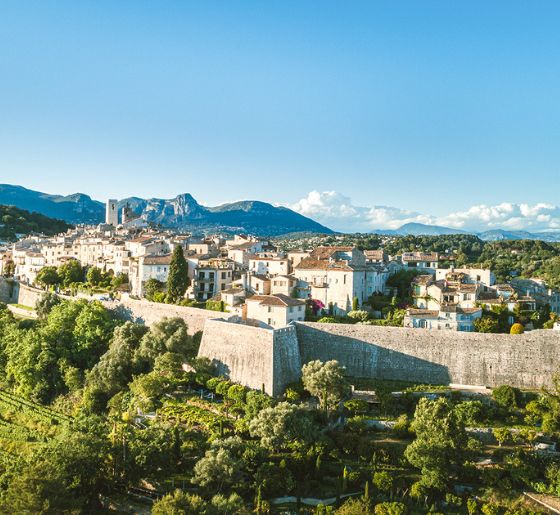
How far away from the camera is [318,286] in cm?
3931

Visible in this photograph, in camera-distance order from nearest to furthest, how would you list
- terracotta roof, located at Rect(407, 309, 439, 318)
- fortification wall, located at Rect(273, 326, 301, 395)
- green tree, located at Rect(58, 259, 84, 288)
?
fortification wall, located at Rect(273, 326, 301, 395), terracotta roof, located at Rect(407, 309, 439, 318), green tree, located at Rect(58, 259, 84, 288)

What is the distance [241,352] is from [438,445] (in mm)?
12002

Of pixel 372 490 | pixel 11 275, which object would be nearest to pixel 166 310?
pixel 372 490

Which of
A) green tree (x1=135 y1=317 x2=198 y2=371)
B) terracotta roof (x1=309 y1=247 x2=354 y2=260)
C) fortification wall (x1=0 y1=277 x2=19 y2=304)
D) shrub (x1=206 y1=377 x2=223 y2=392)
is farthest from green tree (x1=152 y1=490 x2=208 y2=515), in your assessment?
fortification wall (x1=0 y1=277 x2=19 y2=304)

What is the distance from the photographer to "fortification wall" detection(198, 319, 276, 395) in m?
28.3

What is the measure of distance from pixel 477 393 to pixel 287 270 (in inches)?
826

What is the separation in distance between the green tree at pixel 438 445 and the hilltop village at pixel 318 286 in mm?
9762

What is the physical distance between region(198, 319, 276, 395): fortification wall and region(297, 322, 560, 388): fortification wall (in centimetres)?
312

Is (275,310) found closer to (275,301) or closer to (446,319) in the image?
(275,301)

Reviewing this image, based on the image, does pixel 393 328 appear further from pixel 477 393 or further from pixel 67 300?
pixel 67 300

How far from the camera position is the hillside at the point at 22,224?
296ft

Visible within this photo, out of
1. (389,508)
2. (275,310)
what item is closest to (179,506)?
(389,508)

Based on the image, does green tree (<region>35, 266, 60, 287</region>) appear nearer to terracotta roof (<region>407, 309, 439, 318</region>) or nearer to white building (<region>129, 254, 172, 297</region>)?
white building (<region>129, 254, 172, 297</region>)

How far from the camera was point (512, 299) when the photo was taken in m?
36.7
